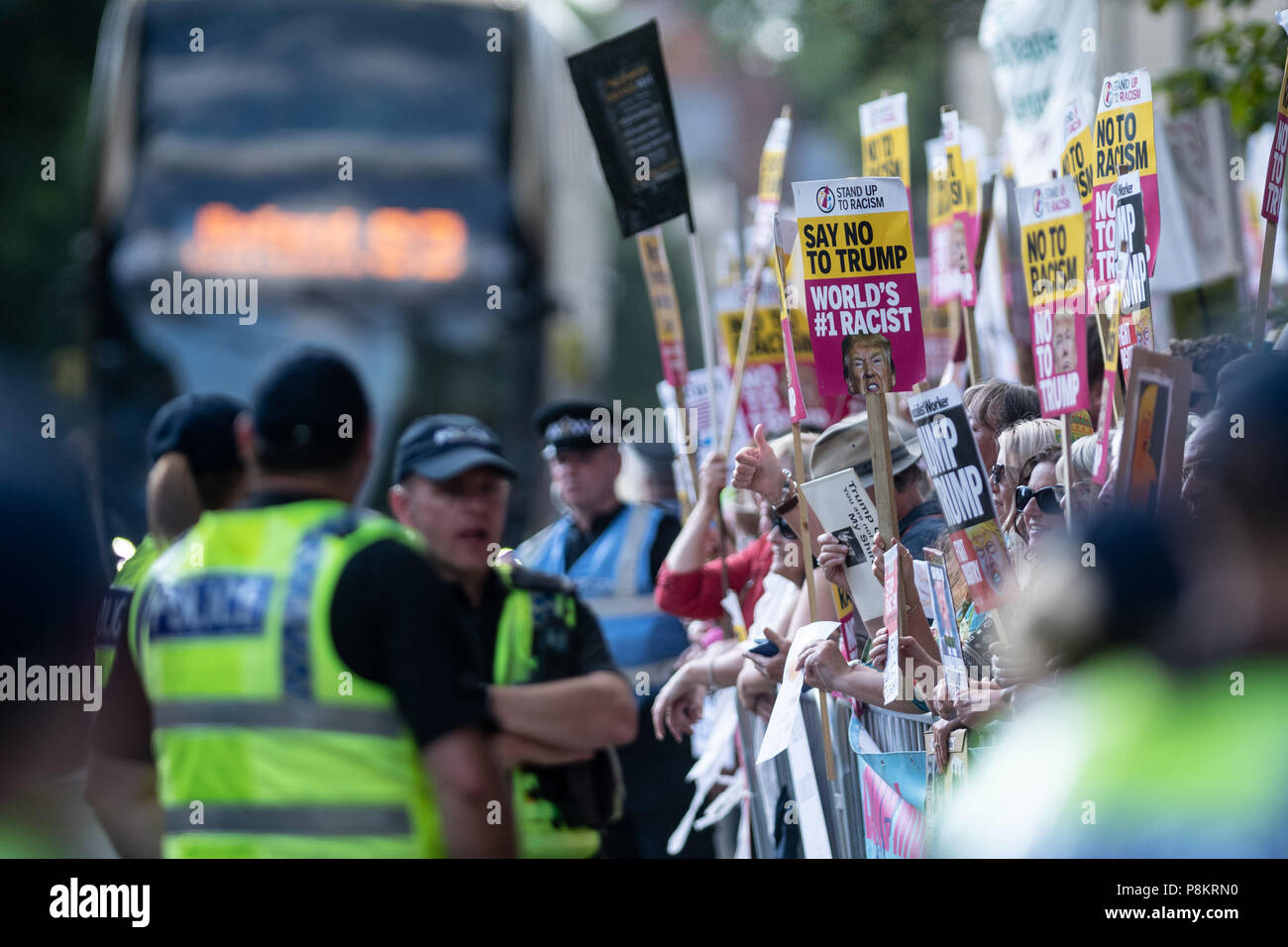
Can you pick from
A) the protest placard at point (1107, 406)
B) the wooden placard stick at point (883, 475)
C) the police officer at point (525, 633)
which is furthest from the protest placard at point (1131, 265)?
the police officer at point (525, 633)

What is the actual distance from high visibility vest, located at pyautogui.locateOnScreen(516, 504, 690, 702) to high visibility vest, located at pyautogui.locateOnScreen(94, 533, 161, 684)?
1.91 meters

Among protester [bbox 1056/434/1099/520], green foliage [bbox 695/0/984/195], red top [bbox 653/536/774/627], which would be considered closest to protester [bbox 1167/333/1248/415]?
protester [bbox 1056/434/1099/520]

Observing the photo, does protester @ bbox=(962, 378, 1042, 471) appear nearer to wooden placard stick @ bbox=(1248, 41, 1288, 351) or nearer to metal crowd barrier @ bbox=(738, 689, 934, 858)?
wooden placard stick @ bbox=(1248, 41, 1288, 351)

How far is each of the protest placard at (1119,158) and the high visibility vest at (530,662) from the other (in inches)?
59.1

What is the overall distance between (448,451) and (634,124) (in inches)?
86.4

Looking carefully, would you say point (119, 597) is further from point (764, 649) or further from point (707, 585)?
point (707, 585)

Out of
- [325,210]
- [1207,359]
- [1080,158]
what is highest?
[325,210]

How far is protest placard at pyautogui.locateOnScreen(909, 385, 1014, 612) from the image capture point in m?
3.45

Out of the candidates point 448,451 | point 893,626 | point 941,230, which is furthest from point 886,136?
point 448,451

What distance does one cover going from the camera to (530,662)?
11.0 feet

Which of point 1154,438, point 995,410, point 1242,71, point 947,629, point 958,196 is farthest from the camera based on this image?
point 1242,71

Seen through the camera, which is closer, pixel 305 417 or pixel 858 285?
pixel 305 417

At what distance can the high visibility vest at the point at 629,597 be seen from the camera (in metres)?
5.55

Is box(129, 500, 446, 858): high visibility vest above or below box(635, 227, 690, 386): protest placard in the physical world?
below
